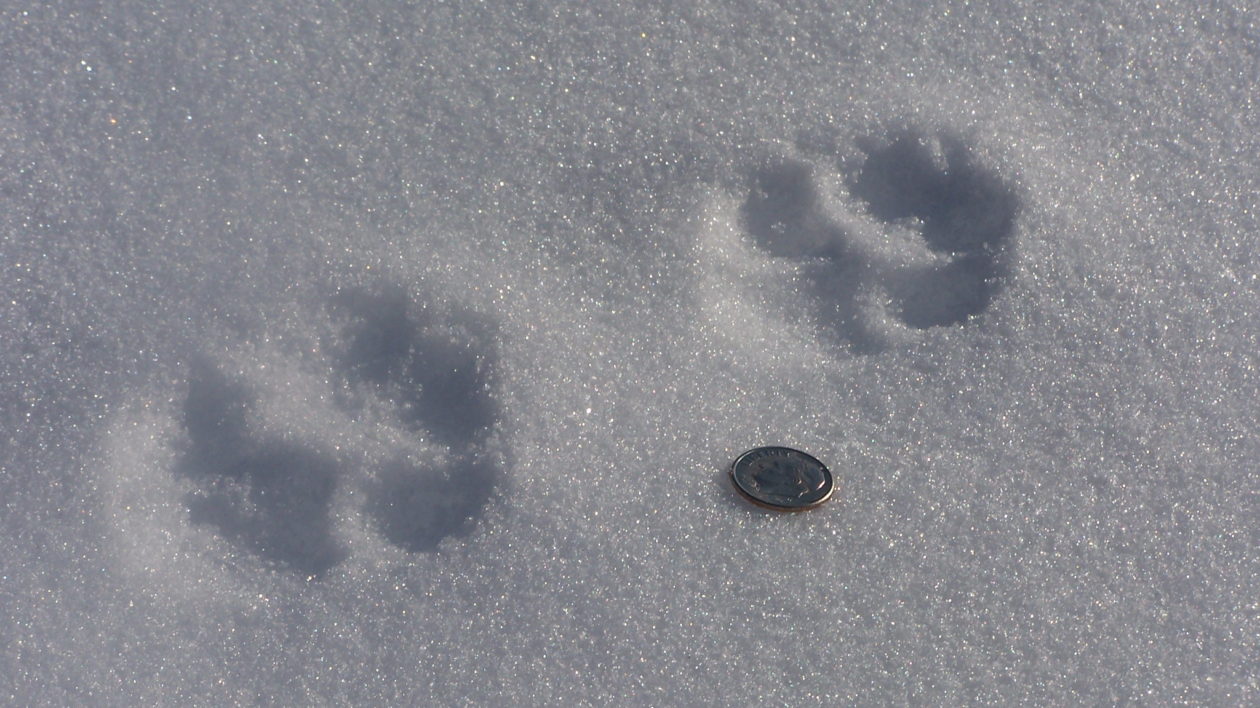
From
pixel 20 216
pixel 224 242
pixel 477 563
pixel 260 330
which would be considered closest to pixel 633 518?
pixel 477 563

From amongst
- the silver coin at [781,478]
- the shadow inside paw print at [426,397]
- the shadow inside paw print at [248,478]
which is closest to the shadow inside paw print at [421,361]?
the shadow inside paw print at [426,397]

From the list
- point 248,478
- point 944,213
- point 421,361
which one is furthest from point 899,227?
point 248,478

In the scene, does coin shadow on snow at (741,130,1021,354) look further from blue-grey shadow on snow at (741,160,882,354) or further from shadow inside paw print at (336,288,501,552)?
shadow inside paw print at (336,288,501,552)

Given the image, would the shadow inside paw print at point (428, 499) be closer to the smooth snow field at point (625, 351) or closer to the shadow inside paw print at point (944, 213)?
the smooth snow field at point (625, 351)

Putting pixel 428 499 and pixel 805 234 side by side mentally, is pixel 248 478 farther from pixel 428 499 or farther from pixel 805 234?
pixel 805 234

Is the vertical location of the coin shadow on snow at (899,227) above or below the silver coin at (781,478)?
above

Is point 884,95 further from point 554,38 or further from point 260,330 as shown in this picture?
point 260,330

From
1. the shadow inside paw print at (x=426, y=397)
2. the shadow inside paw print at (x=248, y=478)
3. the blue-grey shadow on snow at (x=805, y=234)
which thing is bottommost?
the shadow inside paw print at (x=248, y=478)
